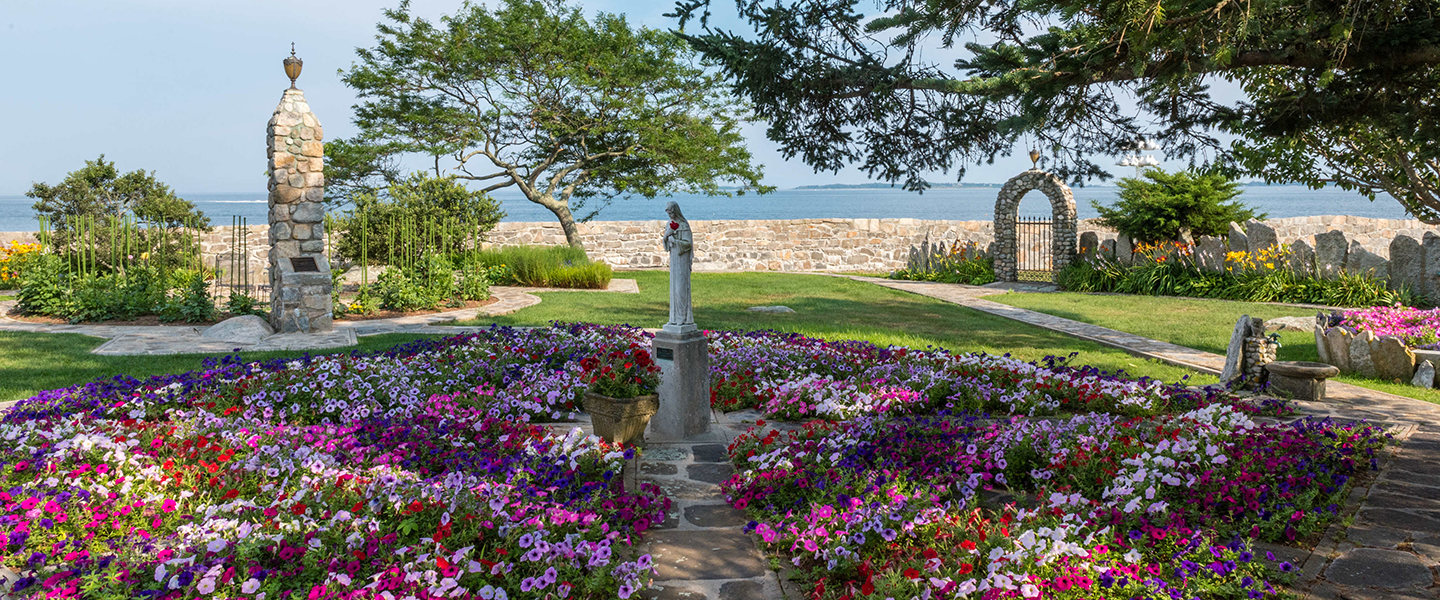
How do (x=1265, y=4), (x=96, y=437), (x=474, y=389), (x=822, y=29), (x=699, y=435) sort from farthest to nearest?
(x=474, y=389)
(x=699, y=435)
(x=822, y=29)
(x=96, y=437)
(x=1265, y=4)

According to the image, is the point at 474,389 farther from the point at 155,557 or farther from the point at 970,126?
the point at 970,126

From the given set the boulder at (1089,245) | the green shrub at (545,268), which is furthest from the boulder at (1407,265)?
the green shrub at (545,268)

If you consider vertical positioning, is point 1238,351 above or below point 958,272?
below

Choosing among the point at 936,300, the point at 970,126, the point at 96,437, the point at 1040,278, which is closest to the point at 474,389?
the point at 96,437

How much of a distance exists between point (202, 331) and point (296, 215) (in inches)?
61.7

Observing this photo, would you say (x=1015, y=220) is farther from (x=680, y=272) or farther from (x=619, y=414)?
(x=619, y=414)

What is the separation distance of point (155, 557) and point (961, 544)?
8.97ft

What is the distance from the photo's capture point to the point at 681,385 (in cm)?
498

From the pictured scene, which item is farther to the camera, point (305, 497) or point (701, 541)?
point (701, 541)

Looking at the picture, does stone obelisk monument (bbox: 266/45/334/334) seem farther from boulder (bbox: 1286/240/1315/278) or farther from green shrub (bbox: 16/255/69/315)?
boulder (bbox: 1286/240/1315/278)

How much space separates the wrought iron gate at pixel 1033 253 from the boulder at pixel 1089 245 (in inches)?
24.0

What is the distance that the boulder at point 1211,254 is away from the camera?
1429cm

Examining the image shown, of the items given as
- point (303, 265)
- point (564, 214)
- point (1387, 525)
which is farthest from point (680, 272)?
point (564, 214)

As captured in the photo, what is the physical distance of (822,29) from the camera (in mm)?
4660
